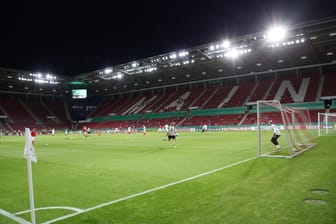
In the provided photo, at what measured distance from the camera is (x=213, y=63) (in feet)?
173

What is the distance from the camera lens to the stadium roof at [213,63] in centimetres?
3903

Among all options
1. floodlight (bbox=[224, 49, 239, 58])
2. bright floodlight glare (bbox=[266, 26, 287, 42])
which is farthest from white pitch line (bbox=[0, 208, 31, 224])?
floodlight (bbox=[224, 49, 239, 58])

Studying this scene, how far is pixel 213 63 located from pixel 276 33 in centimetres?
1778

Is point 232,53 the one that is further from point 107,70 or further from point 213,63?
point 107,70

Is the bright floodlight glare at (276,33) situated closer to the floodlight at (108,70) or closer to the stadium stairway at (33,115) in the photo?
the floodlight at (108,70)

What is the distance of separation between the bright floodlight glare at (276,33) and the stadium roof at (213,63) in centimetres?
13

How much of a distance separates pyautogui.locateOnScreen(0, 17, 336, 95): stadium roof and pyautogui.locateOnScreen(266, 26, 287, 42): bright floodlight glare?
13cm

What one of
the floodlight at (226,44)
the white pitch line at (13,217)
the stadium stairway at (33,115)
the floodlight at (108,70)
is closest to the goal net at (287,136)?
the white pitch line at (13,217)

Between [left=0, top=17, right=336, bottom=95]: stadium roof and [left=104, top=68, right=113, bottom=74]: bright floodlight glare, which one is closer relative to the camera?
[left=0, top=17, right=336, bottom=95]: stadium roof

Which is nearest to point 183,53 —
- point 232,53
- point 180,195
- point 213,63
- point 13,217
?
point 232,53

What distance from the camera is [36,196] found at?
7.43 metres

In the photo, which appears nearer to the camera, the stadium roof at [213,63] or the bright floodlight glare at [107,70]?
the stadium roof at [213,63]

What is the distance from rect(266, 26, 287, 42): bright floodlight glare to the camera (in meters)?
35.4

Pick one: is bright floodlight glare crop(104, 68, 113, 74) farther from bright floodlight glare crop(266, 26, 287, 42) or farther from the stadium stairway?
bright floodlight glare crop(266, 26, 287, 42)
